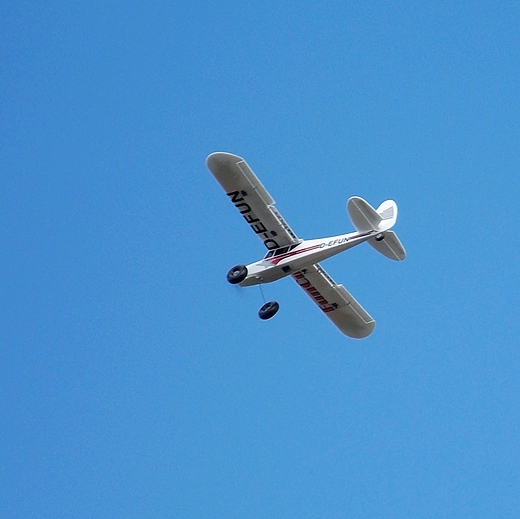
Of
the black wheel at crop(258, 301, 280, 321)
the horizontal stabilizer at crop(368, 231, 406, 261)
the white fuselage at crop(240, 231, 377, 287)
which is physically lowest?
the horizontal stabilizer at crop(368, 231, 406, 261)

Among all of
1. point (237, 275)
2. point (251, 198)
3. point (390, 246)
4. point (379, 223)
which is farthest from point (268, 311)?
point (379, 223)

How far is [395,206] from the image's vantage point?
1470 inches

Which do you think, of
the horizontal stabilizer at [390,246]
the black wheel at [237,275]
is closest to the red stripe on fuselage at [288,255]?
the black wheel at [237,275]

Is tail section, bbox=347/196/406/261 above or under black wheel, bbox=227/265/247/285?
under

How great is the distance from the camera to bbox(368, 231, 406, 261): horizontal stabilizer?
36.4 m

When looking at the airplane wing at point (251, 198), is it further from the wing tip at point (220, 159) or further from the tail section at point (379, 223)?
the tail section at point (379, 223)

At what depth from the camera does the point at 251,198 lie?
36125 millimetres

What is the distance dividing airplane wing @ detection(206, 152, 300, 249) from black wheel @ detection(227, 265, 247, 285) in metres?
1.25

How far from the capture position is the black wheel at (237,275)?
37.2m

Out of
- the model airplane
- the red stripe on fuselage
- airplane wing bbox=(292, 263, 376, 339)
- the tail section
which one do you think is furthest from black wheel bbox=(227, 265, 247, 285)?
the tail section

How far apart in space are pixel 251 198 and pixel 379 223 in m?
4.31

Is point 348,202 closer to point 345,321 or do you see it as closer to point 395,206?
point 395,206

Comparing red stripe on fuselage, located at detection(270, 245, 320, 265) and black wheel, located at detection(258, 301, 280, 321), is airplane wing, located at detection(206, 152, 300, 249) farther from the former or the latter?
black wheel, located at detection(258, 301, 280, 321)

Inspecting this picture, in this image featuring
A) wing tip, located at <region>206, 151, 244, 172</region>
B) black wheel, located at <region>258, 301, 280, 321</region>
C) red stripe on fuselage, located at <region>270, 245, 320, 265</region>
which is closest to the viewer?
wing tip, located at <region>206, 151, 244, 172</region>
